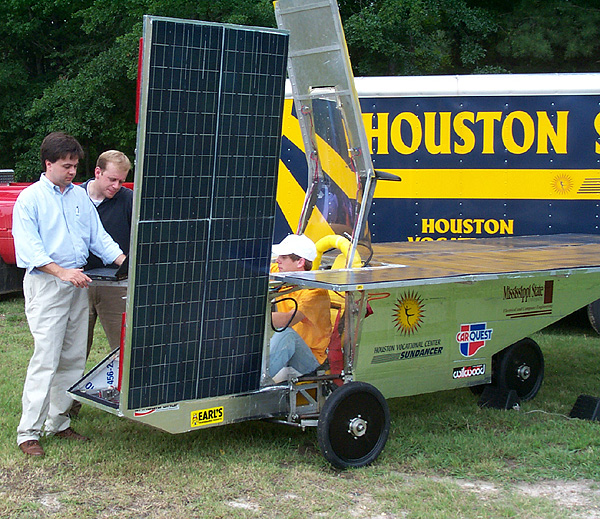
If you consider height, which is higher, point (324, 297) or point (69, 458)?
point (324, 297)

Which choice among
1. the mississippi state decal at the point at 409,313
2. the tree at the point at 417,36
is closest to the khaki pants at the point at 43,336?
the mississippi state decal at the point at 409,313

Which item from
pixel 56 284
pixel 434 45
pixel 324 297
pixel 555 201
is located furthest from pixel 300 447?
pixel 434 45

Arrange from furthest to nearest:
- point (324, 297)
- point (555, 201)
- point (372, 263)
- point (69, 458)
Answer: point (555, 201)
point (372, 263)
point (324, 297)
point (69, 458)

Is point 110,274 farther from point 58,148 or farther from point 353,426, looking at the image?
point 353,426

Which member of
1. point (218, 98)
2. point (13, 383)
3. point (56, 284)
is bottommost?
point (13, 383)

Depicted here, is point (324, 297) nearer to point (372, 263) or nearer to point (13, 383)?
point (372, 263)

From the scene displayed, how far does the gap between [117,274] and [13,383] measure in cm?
221

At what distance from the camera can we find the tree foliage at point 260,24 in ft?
53.5

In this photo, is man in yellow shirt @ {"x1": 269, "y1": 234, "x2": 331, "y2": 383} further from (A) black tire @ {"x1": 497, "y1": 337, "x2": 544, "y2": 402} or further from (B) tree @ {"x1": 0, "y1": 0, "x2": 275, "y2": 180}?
(B) tree @ {"x1": 0, "y1": 0, "x2": 275, "y2": 180}

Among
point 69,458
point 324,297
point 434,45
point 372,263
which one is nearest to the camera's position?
point 69,458

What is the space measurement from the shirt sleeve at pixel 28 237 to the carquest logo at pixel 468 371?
2.63 m

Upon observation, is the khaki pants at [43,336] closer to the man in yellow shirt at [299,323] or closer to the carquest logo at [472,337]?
the man in yellow shirt at [299,323]

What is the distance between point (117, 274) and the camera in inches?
188

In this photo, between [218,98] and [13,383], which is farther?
[13,383]
